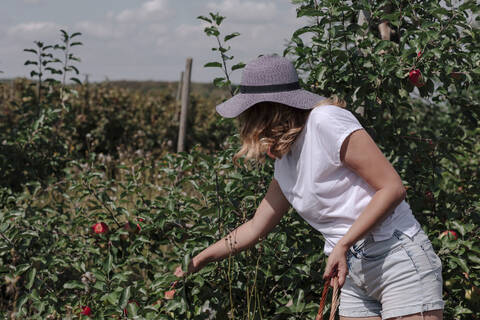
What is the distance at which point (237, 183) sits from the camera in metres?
Result: 2.54

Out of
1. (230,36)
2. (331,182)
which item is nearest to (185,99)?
(230,36)

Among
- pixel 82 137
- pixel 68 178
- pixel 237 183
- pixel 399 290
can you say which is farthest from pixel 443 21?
pixel 82 137

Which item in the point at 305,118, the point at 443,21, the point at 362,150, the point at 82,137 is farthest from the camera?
the point at 82,137

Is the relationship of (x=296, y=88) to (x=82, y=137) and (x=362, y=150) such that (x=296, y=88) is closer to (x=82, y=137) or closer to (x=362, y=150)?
(x=362, y=150)

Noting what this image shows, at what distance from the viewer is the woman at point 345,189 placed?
1.46m

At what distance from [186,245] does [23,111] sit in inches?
87.8

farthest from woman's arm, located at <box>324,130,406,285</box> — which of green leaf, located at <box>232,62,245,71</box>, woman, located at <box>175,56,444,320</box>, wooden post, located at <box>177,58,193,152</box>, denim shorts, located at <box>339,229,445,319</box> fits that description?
wooden post, located at <box>177,58,193,152</box>

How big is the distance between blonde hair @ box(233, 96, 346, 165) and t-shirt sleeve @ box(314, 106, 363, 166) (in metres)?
0.07

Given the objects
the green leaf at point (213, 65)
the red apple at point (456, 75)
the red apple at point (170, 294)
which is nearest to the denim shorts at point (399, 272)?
the red apple at point (170, 294)

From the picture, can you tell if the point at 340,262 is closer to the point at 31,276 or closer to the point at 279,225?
the point at 279,225

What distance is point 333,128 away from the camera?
1453 mm

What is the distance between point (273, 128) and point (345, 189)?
0.28m

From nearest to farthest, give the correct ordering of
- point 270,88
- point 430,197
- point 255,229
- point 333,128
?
point 333,128, point 270,88, point 255,229, point 430,197

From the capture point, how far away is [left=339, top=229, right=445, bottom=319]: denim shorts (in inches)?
59.3
